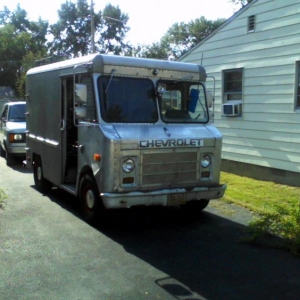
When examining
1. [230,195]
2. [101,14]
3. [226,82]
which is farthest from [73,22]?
[230,195]

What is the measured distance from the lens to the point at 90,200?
22.9 feet

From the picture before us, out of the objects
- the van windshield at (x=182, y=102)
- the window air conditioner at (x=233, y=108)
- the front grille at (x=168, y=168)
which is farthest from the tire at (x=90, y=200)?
the window air conditioner at (x=233, y=108)

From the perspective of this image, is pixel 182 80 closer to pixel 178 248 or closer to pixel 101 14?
pixel 178 248

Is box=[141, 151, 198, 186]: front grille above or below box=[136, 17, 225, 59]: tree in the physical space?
below

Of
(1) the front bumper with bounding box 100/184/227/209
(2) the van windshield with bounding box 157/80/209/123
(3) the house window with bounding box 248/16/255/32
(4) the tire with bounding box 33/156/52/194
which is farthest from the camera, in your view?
(3) the house window with bounding box 248/16/255/32

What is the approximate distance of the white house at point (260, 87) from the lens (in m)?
9.79

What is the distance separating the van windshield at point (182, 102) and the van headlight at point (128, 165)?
1.05m

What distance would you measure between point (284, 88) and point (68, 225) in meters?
5.84

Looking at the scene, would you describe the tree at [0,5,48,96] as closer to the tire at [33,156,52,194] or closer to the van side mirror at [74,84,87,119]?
the tire at [33,156,52,194]

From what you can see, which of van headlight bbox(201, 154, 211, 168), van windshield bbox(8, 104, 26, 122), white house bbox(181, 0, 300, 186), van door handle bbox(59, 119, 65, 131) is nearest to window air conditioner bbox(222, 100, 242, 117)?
white house bbox(181, 0, 300, 186)

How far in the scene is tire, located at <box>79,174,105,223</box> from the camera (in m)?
6.74

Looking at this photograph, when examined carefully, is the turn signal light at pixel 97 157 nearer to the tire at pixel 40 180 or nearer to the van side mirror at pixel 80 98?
the van side mirror at pixel 80 98

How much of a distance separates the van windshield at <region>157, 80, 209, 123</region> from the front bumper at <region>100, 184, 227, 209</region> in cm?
120

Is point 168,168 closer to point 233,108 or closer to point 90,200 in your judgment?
point 90,200
